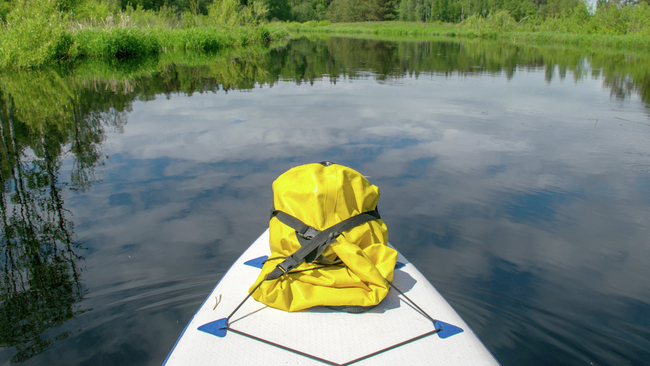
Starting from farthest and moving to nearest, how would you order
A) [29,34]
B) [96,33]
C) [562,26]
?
[562,26] → [96,33] → [29,34]

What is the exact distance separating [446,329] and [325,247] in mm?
716

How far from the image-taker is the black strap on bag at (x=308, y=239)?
2.05 metres

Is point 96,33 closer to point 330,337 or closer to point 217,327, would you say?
point 217,327

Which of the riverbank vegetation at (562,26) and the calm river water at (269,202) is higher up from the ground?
the riverbank vegetation at (562,26)

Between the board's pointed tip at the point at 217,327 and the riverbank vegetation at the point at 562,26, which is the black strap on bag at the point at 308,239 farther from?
the riverbank vegetation at the point at 562,26

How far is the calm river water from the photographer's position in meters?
2.54

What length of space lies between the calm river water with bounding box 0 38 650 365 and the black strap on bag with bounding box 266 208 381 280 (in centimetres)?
95

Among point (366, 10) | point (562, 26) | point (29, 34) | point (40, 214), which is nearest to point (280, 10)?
point (366, 10)

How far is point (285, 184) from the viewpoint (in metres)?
2.22

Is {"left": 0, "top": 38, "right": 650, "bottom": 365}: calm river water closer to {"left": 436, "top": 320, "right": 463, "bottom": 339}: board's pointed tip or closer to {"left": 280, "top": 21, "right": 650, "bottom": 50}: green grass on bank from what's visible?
{"left": 436, "top": 320, "right": 463, "bottom": 339}: board's pointed tip

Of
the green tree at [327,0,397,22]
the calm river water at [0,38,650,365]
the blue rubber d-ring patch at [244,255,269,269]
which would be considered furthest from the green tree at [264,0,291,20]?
the blue rubber d-ring patch at [244,255,269,269]

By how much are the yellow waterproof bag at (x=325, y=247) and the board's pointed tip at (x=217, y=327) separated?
21 cm

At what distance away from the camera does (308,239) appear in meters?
2.12

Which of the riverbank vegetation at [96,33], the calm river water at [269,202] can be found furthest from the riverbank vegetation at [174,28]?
the calm river water at [269,202]
